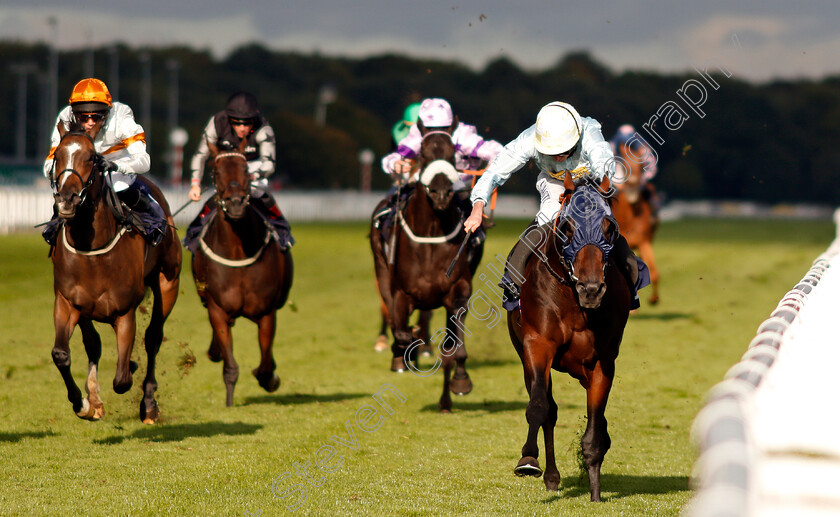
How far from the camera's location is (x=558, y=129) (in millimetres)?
5836

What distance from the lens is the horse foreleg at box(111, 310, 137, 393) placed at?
23.1ft

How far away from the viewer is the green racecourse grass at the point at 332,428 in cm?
564

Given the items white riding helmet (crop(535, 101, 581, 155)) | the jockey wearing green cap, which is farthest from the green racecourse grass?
the jockey wearing green cap

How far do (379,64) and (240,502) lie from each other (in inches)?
4122

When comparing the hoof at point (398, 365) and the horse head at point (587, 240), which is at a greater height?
the horse head at point (587, 240)

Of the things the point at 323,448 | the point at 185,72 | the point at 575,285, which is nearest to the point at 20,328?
the point at 323,448

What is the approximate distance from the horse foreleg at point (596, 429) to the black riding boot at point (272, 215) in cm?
369

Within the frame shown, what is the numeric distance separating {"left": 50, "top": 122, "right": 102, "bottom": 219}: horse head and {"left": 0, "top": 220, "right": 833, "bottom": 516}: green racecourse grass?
1.52 m

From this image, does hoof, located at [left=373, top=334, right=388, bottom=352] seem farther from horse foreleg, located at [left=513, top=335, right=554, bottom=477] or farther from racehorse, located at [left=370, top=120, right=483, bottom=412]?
horse foreleg, located at [left=513, top=335, right=554, bottom=477]

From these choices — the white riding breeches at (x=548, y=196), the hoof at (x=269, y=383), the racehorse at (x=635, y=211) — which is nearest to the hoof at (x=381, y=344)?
the hoof at (x=269, y=383)

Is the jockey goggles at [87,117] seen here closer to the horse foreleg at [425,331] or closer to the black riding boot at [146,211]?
the black riding boot at [146,211]

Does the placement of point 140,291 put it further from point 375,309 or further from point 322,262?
point 322,262

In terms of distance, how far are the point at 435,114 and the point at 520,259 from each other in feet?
10.6

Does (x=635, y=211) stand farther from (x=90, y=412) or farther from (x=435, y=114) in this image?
(x=90, y=412)
